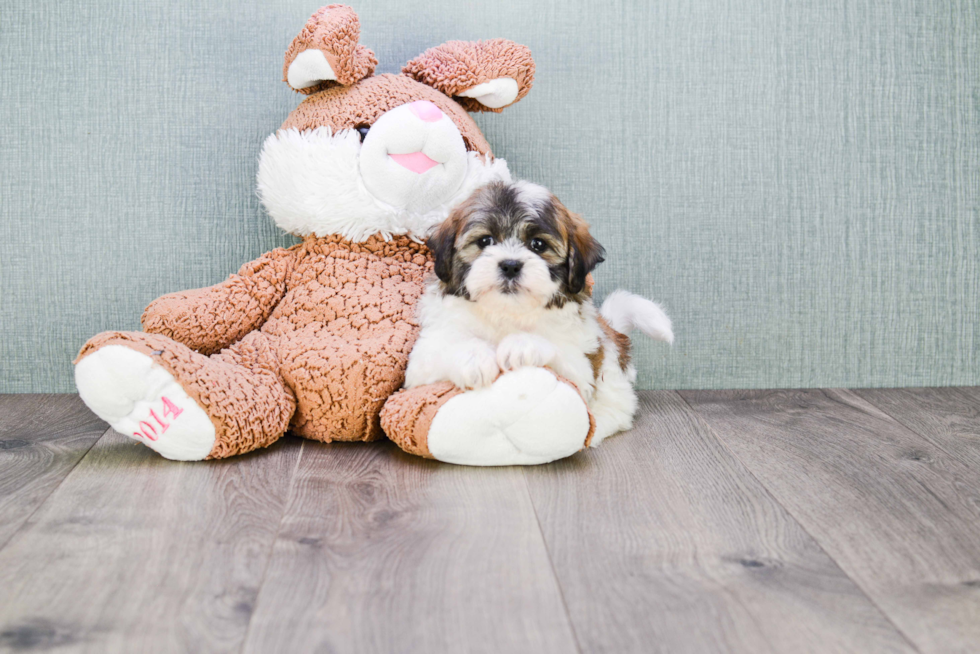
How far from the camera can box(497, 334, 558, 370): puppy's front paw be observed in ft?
5.10

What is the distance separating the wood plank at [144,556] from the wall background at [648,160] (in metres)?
0.76

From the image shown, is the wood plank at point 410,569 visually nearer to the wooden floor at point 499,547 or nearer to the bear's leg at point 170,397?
the wooden floor at point 499,547

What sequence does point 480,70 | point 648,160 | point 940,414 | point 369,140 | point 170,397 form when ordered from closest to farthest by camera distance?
point 170,397
point 369,140
point 480,70
point 940,414
point 648,160

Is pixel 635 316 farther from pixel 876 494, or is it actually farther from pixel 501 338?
pixel 876 494

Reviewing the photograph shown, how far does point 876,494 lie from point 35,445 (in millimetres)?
1720

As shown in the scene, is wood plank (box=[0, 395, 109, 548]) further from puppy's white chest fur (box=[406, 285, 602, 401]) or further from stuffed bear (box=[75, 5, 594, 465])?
puppy's white chest fur (box=[406, 285, 602, 401])

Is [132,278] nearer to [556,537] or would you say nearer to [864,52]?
[556,537]

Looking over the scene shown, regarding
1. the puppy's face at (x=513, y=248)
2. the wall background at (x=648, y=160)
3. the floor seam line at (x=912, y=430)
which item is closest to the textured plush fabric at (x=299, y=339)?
the puppy's face at (x=513, y=248)

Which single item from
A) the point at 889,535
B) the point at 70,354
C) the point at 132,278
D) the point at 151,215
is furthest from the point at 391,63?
the point at 889,535

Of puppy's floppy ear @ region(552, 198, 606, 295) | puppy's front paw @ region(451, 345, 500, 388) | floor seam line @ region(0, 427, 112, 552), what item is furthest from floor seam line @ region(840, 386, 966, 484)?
floor seam line @ region(0, 427, 112, 552)

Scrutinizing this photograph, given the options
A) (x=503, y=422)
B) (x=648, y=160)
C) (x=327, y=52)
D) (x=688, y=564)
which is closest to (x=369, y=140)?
(x=327, y=52)

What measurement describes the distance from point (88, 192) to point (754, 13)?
1856 millimetres

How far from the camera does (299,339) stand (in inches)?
69.4

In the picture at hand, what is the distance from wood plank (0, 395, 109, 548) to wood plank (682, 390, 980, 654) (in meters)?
1.31
